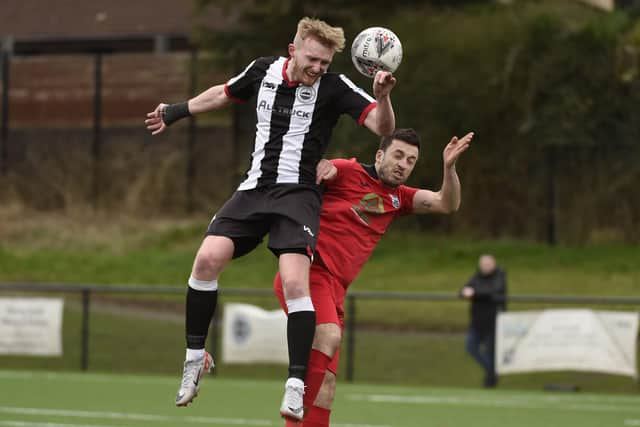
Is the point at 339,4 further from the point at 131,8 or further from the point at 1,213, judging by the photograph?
the point at 1,213

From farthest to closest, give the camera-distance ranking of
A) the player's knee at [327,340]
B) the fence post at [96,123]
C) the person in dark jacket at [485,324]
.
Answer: the fence post at [96,123] → the person in dark jacket at [485,324] → the player's knee at [327,340]

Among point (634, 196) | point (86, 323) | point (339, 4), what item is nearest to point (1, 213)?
point (339, 4)

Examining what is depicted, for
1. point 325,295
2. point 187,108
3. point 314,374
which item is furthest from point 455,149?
point 187,108

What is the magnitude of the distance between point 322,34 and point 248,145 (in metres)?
19.4

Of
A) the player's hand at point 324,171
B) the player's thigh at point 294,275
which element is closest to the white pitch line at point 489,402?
the player's hand at point 324,171

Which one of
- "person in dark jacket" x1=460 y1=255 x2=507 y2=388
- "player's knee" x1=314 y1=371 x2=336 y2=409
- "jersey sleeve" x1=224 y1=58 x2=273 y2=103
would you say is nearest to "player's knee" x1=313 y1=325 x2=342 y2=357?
"player's knee" x1=314 y1=371 x2=336 y2=409

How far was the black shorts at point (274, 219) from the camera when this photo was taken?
287 inches

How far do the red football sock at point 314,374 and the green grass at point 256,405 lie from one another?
12.9 feet

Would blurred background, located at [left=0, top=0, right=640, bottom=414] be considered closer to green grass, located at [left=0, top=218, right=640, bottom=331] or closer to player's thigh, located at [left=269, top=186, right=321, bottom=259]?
green grass, located at [left=0, top=218, right=640, bottom=331]

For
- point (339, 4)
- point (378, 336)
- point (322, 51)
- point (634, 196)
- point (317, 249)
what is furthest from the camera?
point (339, 4)

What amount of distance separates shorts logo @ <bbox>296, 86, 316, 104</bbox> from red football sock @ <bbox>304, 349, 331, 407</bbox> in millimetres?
1453

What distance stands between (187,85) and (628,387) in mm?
14141

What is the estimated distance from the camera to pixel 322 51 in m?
7.29

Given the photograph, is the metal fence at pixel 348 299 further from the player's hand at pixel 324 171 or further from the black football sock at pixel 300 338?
the black football sock at pixel 300 338
